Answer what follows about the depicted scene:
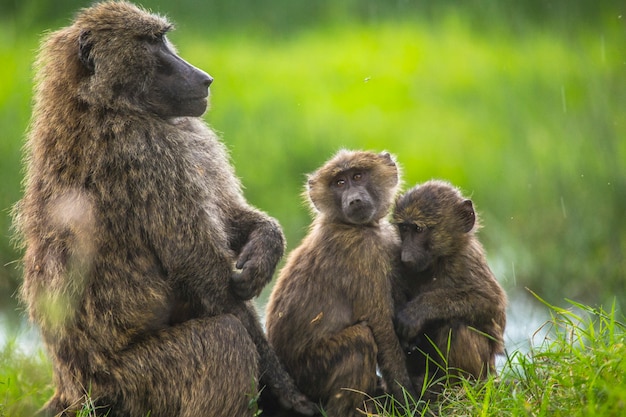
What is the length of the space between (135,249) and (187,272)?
0.29m

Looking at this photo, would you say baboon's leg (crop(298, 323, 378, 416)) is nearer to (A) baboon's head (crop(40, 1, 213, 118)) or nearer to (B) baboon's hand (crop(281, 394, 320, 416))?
(B) baboon's hand (crop(281, 394, 320, 416))

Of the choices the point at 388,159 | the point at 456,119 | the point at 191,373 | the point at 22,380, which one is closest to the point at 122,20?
the point at 388,159

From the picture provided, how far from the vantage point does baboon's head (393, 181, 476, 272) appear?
21.2ft

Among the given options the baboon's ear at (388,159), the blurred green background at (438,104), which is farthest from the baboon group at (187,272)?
the blurred green background at (438,104)

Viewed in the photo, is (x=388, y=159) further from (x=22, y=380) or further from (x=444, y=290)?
(x=22, y=380)

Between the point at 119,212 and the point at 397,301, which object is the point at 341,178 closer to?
the point at 397,301

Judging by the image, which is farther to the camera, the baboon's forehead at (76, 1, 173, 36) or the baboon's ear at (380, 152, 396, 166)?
the baboon's ear at (380, 152, 396, 166)

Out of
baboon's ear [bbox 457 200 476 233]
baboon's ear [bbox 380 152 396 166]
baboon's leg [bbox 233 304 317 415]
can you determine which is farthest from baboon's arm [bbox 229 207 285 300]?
baboon's ear [bbox 457 200 476 233]

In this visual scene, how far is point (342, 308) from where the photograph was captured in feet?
20.2

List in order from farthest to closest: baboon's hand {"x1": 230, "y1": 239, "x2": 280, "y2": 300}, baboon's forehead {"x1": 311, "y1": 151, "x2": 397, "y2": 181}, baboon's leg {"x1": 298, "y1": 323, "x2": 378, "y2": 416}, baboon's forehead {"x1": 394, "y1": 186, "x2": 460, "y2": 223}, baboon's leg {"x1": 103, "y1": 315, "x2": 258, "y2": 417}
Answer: baboon's forehead {"x1": 311, "y1": 151, "x2": 397, "y2": 181}, baboon's forehead {"x1": 394, "y1": 186, "x2": 460, "y2": 223}, baboon's hand {"x1": 230, "y1": 239, "x2": 280, "y2": 300}, baboon's leg {"x1": 298, "y1": 323, "x2": 378, "y2": 416}, baboon's leg {"x1": 103, "y1": 315, "x2": 258, "y2": 417}

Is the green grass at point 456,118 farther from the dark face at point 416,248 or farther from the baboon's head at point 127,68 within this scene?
the baboon's head at point 127,68

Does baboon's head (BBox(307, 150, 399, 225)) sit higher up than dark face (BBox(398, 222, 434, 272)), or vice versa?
baboon's head (BBox(307, 150, 399, 225))

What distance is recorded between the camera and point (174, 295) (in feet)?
19.8

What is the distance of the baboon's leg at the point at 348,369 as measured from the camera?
234 inches
